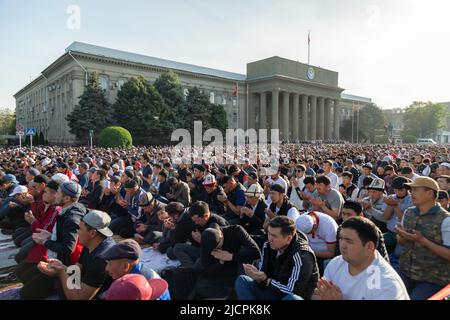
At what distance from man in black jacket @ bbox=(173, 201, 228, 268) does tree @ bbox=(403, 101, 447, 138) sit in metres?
97.7

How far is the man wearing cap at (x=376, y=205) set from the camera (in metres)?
5.72

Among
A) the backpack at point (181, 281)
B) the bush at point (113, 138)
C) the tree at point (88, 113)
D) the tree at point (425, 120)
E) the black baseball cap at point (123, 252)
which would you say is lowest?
the backpack at point (181, 281)

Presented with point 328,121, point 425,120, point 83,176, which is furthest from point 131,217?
point 425,120

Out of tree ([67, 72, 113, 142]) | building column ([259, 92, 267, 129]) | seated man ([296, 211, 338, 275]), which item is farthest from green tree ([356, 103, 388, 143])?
seated man ([296, 211, 338, 275])

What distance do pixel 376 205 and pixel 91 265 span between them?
197 inches

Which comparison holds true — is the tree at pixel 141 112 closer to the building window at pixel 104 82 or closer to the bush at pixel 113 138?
the building window at pixel 104 82

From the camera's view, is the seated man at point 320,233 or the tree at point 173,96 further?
the tree at point 173,96

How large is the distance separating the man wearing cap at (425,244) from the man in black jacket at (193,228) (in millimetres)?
2504

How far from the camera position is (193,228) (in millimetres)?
5727

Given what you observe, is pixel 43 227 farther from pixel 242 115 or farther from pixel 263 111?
pixel 242 115

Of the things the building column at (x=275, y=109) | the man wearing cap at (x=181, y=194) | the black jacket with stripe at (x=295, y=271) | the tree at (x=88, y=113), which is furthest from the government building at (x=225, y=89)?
the black jacket with stripe at (x=295, y=271)

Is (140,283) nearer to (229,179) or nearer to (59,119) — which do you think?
(229,179)
